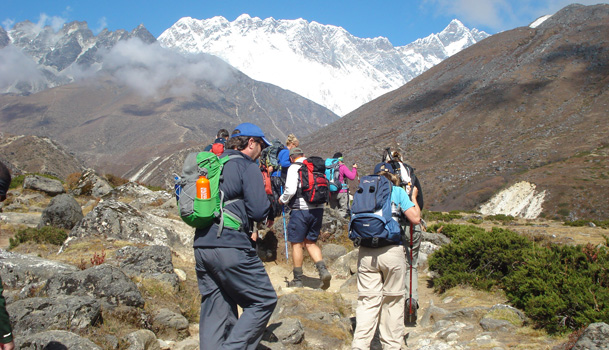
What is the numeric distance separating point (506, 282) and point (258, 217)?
4.31 metres

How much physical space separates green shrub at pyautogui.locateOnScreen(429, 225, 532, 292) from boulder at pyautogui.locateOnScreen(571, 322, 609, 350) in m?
2.77

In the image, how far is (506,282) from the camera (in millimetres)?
6621

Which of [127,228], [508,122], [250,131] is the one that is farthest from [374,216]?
[508,122]

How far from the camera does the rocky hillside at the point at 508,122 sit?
47156mm

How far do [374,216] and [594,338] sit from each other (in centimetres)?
226

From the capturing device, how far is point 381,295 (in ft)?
16.2

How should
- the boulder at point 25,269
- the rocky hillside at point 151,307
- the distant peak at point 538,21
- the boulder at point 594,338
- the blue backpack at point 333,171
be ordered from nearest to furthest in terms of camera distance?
the boulder at point 594,338 < the rocky hillside at point 151,307 < the boulder at point 25,269 < the blue backpack at point 333,171 < the distant peak at point 538,21

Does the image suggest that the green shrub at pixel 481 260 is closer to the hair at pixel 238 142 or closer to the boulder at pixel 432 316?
the boulder at pixel 432 316

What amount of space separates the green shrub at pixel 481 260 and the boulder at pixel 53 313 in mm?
5384

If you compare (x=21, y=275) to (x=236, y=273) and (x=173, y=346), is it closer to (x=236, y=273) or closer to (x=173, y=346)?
(x=173, y=346)

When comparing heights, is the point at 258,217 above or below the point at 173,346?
above

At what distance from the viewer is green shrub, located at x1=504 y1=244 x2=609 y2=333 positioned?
5.23m

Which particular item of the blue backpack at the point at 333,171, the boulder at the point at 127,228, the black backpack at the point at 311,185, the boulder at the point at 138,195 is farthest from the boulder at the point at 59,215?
the black backpack at the point at 311,185

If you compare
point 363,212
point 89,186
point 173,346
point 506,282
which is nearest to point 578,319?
point 506,282
